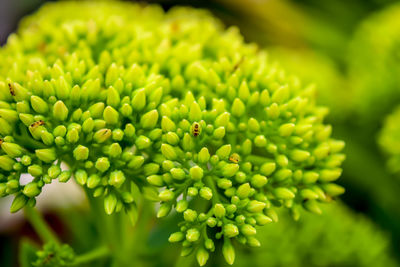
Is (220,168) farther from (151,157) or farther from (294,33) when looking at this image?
(294,33)

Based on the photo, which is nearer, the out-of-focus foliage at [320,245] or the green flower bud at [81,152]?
the green flower bud at [81,152]

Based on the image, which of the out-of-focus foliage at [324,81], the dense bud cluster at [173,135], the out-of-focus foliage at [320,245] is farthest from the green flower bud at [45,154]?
the out-of-focus foliage at [324,81]

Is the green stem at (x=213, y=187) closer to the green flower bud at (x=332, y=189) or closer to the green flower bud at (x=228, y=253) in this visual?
the green flower bud at (x=228, y=253)

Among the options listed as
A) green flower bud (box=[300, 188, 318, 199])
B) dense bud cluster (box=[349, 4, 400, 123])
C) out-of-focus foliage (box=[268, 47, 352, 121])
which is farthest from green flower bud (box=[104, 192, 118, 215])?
dense bud cluster (box=[349, 4, 400, 123])

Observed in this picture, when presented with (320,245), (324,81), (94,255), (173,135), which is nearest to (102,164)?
(173,135)

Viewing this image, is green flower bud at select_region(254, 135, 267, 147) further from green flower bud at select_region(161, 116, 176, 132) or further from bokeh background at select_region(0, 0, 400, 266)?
bokeh background at select_region(0, 0, 400, 266)

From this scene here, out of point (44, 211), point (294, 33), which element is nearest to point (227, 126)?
point (44, 211)

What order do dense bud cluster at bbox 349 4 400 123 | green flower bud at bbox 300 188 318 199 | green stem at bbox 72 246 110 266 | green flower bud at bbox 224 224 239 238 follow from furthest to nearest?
dense bud cluster at bbox 349 4 400 123, green stem at bbox 72 246 110 266, green flower bud at bbox 300 188 318 199, green flower bud at bbox 224 224 239 238
